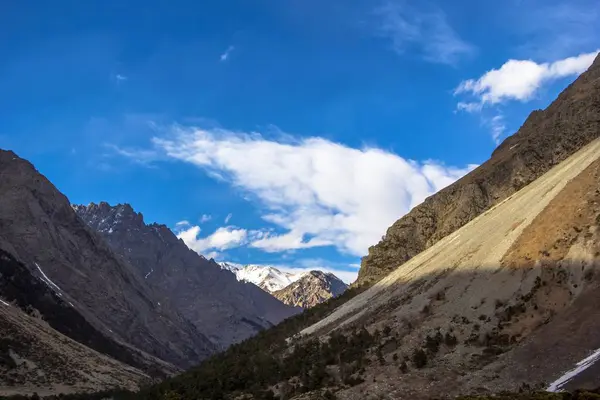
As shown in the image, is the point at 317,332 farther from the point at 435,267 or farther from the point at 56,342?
the point at 56,342

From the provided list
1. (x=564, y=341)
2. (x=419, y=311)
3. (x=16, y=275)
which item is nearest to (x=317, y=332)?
(x=419, y=311)

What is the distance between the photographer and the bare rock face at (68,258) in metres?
152

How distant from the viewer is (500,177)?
6106 centimetres

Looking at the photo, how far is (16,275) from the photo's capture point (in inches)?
5025

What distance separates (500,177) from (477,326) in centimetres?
4042

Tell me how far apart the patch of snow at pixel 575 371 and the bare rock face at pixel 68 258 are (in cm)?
14254

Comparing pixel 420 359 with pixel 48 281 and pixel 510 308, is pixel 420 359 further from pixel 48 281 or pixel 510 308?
pixel 48 281

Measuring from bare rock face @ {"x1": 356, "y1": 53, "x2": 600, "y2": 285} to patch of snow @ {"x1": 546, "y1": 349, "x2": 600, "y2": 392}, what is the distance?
39.0 meters

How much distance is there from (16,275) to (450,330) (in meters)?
127

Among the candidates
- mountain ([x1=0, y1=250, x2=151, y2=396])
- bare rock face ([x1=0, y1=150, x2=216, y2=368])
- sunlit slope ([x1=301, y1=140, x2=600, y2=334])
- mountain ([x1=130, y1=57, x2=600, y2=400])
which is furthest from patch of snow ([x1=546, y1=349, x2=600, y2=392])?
bare rock face ([x1=0, y1=150, x2=216, y2=368])

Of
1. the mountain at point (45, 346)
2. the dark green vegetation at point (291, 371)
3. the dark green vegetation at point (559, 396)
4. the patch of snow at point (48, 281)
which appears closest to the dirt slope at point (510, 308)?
the dark green vegetation at point (291, 371)

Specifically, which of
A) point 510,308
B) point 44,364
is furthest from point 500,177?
point 44,364

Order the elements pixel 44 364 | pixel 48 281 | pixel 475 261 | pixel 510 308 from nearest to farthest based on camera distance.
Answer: pixel 510 308, pixel 475 261, pixel 44 364, pixel 48 281

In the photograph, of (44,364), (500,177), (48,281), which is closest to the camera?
(500,177)
